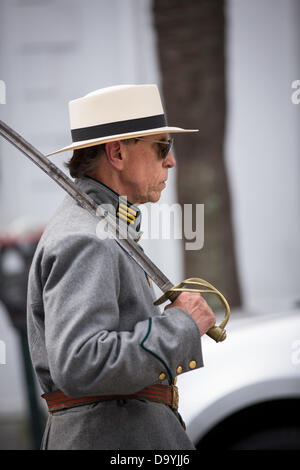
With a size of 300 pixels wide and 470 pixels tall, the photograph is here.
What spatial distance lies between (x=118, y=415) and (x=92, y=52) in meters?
5.58

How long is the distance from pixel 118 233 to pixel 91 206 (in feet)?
0.38

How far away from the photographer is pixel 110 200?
7.32 ft

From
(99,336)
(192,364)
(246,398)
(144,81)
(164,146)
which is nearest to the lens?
(99,336)

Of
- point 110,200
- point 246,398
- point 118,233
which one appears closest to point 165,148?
point 110,200

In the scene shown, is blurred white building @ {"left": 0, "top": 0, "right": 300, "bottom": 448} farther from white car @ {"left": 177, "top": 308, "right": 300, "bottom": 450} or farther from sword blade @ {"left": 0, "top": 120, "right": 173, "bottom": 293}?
sword blade @ {"left": 0, "top": 120, "right": 173, "bottom": 293}

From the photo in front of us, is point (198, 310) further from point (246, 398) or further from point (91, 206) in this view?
point (246, 398)

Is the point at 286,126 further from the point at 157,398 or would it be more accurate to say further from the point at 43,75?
the point at 157,398

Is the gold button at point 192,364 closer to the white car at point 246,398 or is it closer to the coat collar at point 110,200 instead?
the coat collar at point 110,200

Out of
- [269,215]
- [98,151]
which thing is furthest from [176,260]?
[98,151]

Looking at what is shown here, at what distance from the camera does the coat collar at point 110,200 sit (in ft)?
7.29

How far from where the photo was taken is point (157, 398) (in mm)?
2209

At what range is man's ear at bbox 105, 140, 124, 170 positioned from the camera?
2.25 metres

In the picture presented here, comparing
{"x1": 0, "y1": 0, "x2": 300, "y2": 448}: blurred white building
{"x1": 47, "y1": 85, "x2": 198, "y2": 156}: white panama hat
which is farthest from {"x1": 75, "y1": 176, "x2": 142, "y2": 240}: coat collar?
{"x1": 0, "y1": 0, "x2": 300, "y2": 448}: blurred white building

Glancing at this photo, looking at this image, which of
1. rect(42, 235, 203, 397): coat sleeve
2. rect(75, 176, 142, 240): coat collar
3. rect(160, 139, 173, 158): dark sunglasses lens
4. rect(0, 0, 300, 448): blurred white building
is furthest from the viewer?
rect(0, 0, 300, 448): blurred white building
